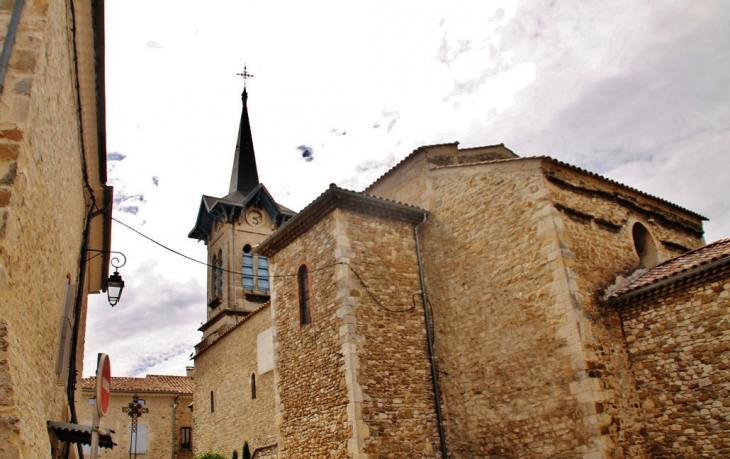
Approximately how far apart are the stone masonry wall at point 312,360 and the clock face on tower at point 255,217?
602 inches

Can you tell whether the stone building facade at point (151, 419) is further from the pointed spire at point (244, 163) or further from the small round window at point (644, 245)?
the small round window at point (644, 245)

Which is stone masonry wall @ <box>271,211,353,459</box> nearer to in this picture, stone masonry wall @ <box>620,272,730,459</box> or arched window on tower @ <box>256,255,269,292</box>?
stone masonry wall @ <box>620,272,730,459</box>

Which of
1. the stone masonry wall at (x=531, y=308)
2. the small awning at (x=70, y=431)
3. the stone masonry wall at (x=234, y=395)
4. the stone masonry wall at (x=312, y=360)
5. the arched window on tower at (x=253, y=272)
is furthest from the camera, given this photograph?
the arched window on tower at (x=253, y=272)

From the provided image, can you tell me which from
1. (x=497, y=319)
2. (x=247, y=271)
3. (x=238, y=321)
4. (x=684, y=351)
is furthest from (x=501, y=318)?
(x=247, y=271)

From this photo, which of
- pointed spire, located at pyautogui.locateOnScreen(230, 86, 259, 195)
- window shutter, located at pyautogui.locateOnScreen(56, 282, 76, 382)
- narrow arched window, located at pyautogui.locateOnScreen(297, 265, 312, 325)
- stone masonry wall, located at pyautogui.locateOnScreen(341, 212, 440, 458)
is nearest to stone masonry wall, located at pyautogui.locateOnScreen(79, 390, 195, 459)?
pointed spire, located at pyautogui.locateOnScreen(230, 86, 259, 195)

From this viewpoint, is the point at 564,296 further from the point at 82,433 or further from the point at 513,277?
the point at 82,433

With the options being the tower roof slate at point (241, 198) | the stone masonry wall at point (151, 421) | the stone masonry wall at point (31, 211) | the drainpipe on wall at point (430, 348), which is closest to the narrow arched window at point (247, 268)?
the tower roof slate at point (241, 198)

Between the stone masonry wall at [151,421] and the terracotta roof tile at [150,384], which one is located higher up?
the terracotta roof tile at [150,384]

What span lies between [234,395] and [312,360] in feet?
33.6

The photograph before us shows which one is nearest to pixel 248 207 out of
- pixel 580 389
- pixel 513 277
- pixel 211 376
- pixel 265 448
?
pixel 211 376

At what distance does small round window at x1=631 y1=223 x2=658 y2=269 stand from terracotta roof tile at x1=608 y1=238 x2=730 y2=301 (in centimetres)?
114

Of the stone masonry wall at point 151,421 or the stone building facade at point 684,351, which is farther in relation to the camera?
the stone masonry wall at point 151,421

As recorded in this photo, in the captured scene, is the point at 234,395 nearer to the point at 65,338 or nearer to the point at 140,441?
the point at 140,441

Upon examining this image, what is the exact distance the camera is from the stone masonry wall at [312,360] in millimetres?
11297
